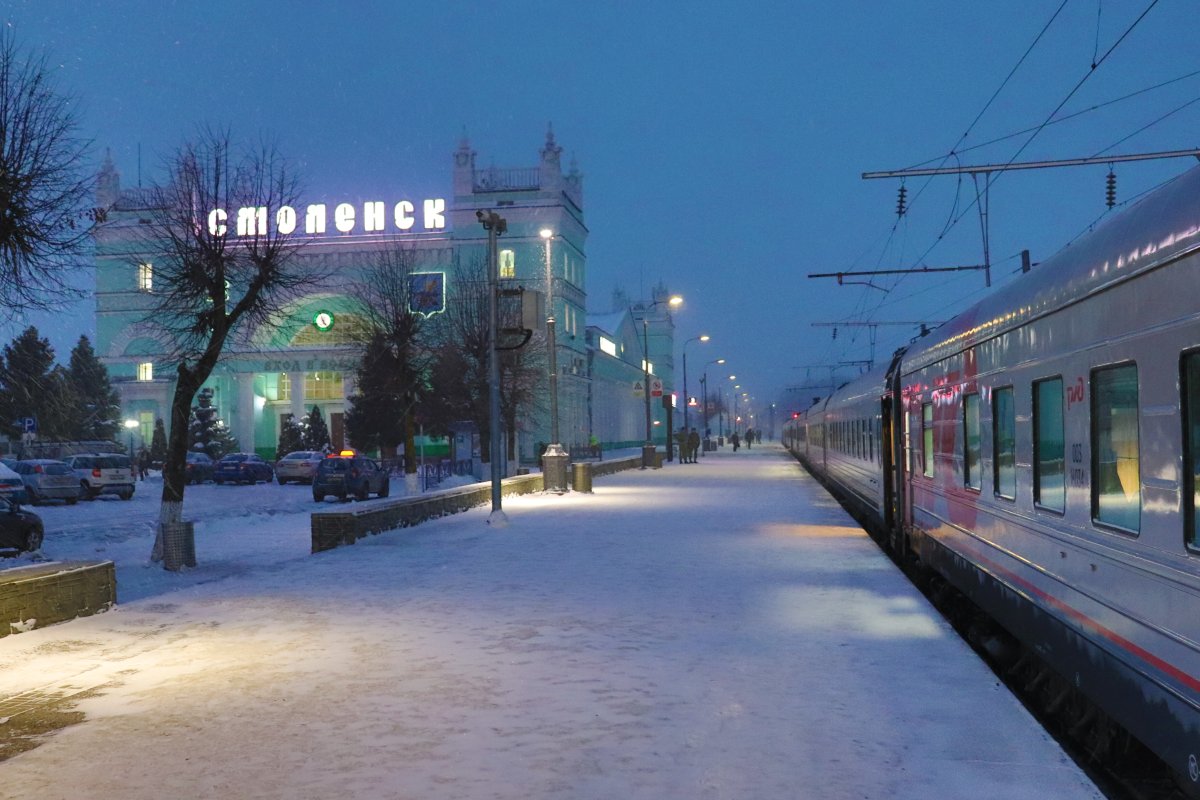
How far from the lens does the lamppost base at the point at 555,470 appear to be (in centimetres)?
3206

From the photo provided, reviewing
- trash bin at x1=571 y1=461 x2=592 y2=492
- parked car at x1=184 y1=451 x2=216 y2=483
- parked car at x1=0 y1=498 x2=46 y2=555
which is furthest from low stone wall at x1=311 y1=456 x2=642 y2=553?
parked car at x1=184 y1=451 x2=216 y2=483

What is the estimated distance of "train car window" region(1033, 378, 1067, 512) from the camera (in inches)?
295

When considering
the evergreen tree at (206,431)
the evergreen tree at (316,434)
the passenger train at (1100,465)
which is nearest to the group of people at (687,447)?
the evergreen tree at (316,434)

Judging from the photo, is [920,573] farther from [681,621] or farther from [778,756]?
[778,756]

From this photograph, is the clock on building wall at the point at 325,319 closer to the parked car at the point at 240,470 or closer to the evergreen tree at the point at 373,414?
the evergreen tree at the point at 373,414

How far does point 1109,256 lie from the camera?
6.50 meters

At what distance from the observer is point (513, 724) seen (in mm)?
6629

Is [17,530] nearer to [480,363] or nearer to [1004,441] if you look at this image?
[1004,441]

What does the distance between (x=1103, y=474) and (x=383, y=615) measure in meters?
6.68

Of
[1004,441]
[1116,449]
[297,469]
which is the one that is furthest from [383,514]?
[297,469]

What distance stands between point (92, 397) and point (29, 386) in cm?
5457

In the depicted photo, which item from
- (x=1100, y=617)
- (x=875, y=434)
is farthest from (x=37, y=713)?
(x=875, y=434)

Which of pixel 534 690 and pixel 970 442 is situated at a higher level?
pixel 970 442

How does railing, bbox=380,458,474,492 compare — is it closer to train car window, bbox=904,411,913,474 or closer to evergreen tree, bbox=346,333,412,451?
evergreen tree, bbox=346,333,412,451
